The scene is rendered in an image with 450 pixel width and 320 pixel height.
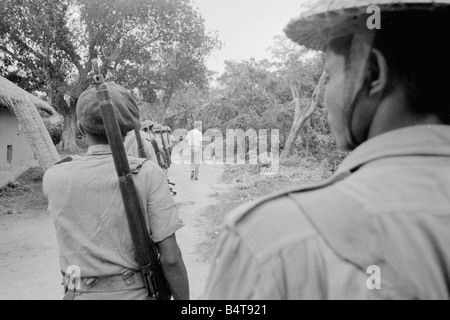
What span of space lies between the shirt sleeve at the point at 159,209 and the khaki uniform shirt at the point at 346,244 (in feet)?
3.64

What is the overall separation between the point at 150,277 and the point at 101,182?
1.49 feet

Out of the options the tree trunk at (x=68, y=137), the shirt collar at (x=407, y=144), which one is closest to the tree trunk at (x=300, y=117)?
the tree trunk at (x=68, y=137)

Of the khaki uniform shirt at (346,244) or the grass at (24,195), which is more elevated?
the khaki uniform shirt at (346,244)

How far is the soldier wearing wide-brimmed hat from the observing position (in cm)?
60

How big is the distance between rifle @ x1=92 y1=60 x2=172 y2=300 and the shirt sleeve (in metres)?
0.06

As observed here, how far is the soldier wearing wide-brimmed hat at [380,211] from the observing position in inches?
23.4

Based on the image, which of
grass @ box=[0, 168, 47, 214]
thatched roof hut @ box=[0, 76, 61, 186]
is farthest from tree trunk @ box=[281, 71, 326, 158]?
grass @ box=[0, 168, 47, 214]

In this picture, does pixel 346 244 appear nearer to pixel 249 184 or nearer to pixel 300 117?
pixel 249 184

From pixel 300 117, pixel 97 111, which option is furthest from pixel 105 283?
pixel 300 117

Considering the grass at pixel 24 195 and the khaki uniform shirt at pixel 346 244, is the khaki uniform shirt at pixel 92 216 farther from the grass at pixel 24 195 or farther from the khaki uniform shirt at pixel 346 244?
the grass at pixel 24 195

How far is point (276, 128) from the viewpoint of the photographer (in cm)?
1688

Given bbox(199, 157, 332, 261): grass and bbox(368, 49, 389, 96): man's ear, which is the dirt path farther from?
bbox(368, 49, 389, 96): man's ear
